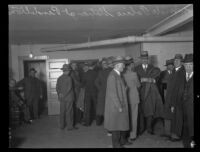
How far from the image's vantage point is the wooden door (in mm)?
9133

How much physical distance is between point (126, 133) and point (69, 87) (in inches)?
77.3

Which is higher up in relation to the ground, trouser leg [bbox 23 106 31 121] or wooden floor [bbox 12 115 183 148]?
trouser leg [bbox 23 106 31 121]

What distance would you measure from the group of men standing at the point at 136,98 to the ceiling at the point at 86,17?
928 mm

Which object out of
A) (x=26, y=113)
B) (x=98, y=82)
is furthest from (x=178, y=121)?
(x=26, y=113)

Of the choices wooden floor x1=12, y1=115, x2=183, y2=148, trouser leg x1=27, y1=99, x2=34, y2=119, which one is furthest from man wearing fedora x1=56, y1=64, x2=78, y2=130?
trouser leg x1=27, y1=99, x2=34, y2=119

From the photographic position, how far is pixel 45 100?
9953 mm

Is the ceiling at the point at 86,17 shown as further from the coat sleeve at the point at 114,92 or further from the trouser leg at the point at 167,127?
the trouser leg at the point at 167,127

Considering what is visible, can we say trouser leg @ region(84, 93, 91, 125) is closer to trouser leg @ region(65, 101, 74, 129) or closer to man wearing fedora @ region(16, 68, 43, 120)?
trouser leg @ region(65, 101, 74, 129)

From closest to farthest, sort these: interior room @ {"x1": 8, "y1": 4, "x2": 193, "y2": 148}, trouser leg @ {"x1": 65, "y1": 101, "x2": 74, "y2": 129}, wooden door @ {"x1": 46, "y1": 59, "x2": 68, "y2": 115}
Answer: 1. interior room @ {"x1": 8, "y1": 4, "x2": 193, "y2": 148}
2. trouser leg @ {"x1": 65, "y1": 101, "x2": 74, "y2": 129}
3. wooden door @ {"x1": 46, "y1": 59, "x2": 68, "y2": 115}

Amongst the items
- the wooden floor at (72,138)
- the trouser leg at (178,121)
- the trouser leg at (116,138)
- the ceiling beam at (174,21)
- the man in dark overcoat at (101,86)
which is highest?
the ceiling beam at (174,21)

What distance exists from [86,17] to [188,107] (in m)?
2.78

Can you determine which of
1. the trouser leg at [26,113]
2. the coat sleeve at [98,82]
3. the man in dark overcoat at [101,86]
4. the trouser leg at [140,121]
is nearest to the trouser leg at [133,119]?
the trouser leg at [140,121]

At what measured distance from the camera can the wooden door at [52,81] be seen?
30.0ft

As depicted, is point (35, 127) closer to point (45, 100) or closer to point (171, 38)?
point (45, 100)
